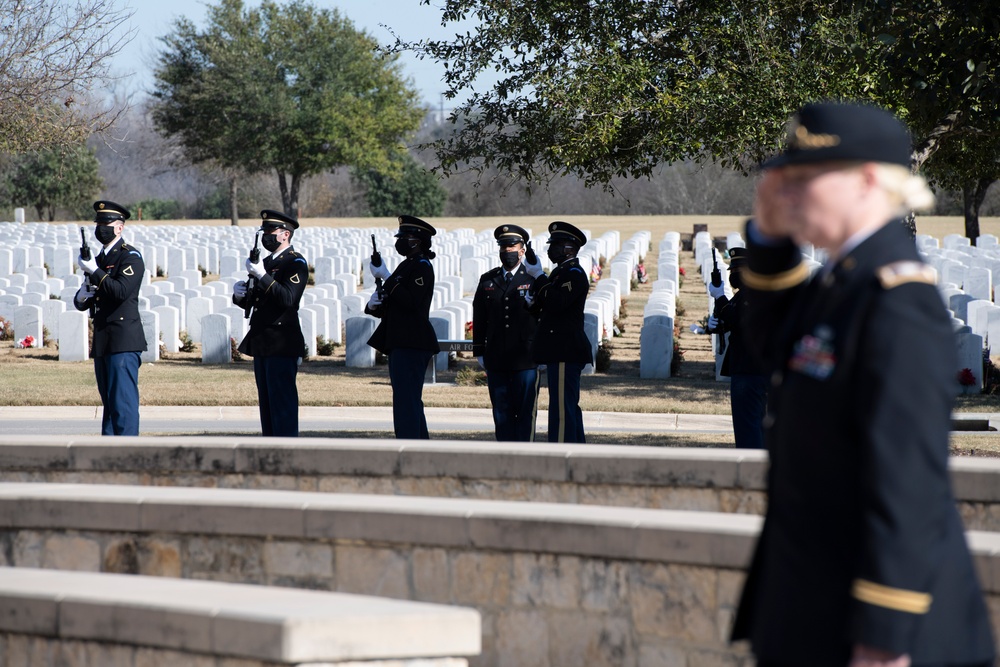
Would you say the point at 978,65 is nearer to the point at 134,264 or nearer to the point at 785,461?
the point at 134,264

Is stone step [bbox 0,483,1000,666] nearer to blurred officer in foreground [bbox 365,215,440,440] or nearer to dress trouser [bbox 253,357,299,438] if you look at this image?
dress trouser [bbox 253,357,299,438]

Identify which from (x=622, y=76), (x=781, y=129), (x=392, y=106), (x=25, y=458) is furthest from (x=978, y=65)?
(x=392, y=106)

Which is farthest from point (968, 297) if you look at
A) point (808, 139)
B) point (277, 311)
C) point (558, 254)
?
point (808, 139)

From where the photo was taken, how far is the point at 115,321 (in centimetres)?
866

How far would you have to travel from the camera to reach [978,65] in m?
8.69

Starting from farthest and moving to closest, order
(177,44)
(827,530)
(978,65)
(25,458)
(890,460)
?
1. (177,44)
2. (978,65)
3. (25,458)
4. (827,530)
5. (890,460)

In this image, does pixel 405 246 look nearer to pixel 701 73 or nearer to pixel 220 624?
pixel 701 73

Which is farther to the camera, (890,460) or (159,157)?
(159,157)

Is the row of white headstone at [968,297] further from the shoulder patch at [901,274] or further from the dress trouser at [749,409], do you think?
the shoulder patch at [901,274]

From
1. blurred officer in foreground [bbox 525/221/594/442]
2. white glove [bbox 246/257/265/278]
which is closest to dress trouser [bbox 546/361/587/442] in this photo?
blurred officer in foreground [bbox 525/221/594/442]

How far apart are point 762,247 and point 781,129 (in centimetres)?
722

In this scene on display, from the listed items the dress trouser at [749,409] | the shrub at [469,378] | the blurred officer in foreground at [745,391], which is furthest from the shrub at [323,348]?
the dress trouser at [749,409]

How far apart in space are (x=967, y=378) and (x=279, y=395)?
800cm

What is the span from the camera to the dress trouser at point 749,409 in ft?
26.4
